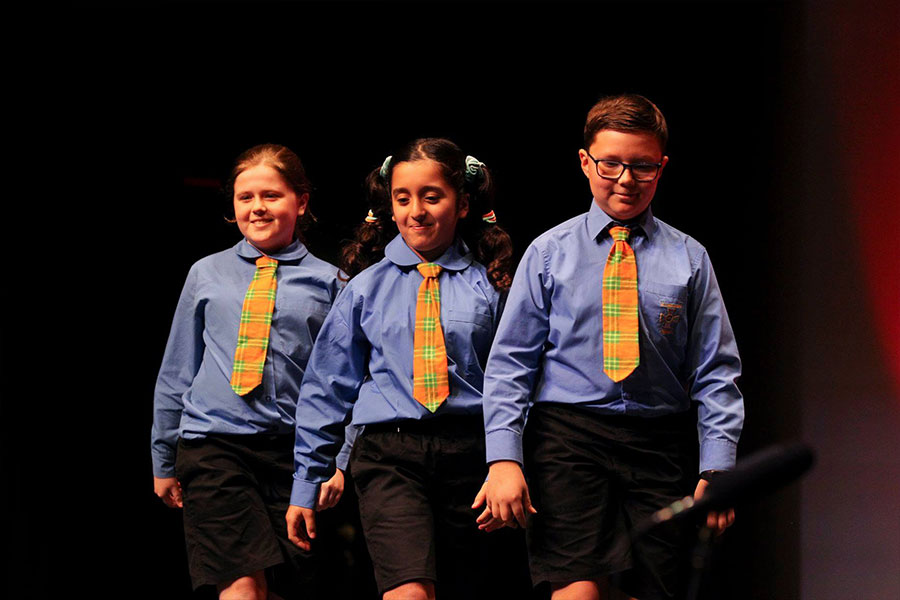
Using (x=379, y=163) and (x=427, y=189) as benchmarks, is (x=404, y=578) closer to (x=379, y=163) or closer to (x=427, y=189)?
(x=427, y=189)

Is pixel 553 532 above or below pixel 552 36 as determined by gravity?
below

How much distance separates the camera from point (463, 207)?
9.59 ft

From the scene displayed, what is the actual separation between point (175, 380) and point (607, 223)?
4.47 feet

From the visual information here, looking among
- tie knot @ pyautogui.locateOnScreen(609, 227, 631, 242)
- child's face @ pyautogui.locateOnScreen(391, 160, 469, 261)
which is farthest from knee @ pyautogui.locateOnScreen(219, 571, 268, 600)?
tie knot @ pyautogui.locateOnScreen(609, 227, 631, 242)

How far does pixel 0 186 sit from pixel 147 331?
668 millimetres

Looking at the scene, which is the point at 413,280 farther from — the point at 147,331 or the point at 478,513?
the point at 147,331

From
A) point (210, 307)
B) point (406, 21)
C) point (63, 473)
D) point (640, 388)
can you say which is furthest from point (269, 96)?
point (640, 388)

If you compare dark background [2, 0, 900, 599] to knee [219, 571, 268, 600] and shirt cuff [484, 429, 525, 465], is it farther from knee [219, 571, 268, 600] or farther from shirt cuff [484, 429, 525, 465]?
shirt cuff [484, 429, 525, 465]

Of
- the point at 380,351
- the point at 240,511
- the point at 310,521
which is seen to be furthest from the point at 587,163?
the point at 240,511

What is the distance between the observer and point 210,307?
9.95 ft

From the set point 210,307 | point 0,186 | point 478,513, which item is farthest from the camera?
point 0,186

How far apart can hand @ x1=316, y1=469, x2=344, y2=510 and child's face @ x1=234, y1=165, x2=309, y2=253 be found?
712mm

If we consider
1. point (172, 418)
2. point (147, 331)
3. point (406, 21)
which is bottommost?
point (172, 418)

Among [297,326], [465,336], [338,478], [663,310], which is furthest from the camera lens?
[297,326]
